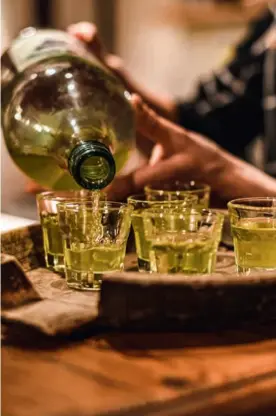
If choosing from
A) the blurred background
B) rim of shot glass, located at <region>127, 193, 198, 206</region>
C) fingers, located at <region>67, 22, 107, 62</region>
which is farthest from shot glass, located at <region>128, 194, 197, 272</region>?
the blurred background

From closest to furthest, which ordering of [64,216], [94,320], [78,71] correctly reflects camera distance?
1. [94,320]
2. [64,216]
3. [78,71]

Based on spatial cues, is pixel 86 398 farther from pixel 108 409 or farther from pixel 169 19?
pixel 169 19

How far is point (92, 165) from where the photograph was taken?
0.67 meters

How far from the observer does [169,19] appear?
2.72 metres

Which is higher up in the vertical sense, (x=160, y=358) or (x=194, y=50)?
(x=194, y=50)

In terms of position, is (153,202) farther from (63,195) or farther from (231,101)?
(231,101)

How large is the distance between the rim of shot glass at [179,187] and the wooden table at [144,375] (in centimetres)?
29

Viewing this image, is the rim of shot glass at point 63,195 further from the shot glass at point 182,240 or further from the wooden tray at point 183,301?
the wooden tray at point 183,301

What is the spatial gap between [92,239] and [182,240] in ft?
0.27

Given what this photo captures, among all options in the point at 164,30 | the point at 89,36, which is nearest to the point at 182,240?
the point at 89,36

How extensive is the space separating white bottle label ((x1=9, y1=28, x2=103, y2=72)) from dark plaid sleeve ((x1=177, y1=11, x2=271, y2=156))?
1.91ft

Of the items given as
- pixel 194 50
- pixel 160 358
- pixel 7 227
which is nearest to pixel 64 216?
pixel 7 227

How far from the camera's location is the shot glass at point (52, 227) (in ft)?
2.30

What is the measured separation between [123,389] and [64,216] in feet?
0.83
